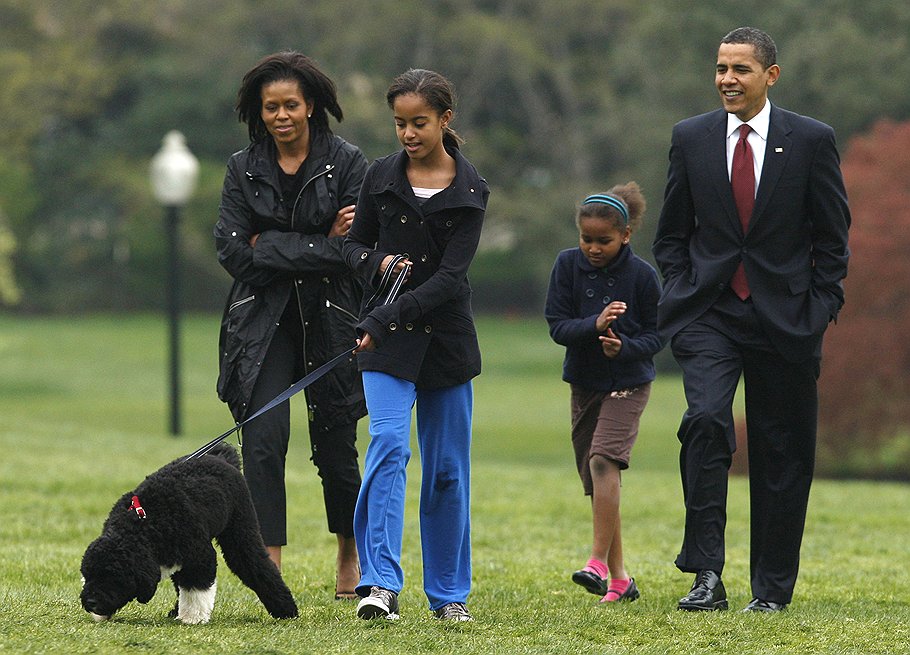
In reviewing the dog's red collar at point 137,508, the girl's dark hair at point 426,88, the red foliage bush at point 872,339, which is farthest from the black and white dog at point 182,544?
the red foliage bush at point 872,339

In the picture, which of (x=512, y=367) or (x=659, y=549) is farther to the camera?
(x=512, y=367)

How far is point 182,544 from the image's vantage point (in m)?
5.85

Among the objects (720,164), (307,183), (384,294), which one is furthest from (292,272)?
(720,164)

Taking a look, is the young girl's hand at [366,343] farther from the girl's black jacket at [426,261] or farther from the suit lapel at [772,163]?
the suit lapel at [772,163]

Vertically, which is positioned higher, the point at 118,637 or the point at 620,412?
the point at 620,412

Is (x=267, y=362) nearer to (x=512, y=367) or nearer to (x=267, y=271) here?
(x=267, y=271)

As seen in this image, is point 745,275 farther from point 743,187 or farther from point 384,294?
point 384,294

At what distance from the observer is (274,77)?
726cm

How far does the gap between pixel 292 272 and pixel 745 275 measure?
2.08m

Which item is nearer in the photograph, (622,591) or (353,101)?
(622,591)

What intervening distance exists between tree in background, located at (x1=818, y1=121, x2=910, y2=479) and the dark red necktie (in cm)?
1959

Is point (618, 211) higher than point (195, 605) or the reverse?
higher

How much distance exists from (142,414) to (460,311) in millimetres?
29544

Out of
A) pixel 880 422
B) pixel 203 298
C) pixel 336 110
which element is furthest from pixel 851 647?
pixel 203 298
